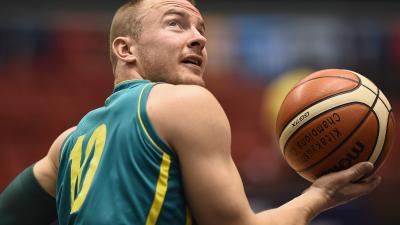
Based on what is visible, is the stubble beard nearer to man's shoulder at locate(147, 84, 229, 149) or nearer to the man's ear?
the man's ear

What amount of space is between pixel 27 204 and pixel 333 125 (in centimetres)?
167

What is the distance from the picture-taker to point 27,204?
3668 mm

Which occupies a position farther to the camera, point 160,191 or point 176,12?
point 176,12

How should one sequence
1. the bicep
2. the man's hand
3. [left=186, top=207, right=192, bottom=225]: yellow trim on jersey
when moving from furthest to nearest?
the bicep → the man's hand → [left=186, top=207, right=192, bottom=225]: yellow trim on jersey

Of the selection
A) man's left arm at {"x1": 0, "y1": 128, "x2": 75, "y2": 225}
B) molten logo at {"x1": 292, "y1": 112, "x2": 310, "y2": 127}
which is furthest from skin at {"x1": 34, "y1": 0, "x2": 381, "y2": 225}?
man's left arm at {"x1": 0, "y1": 128, "x2": 75, "y2": 225}

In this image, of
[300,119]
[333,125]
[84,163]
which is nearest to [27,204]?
[84,163]

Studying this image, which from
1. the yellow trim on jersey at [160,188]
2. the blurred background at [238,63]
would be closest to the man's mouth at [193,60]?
the yellow trim on jersey at [160,188]

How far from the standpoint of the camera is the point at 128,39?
3318 millimetres

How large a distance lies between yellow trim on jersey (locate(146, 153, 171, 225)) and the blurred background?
19.6 feet

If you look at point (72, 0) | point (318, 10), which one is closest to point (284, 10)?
point (318, 10)

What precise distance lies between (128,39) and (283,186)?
577 cm

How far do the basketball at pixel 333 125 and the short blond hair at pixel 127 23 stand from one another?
2.60ft

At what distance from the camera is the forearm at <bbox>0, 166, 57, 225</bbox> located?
366 centimetres

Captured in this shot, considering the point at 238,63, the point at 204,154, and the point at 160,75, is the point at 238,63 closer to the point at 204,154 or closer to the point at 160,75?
the point at 160,75
